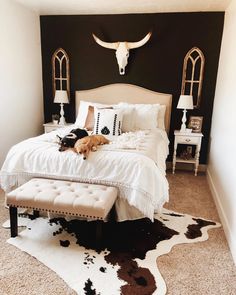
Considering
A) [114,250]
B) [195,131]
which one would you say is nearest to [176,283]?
[114,250]

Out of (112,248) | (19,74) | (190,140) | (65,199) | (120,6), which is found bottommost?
(112,248)

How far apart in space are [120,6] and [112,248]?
10.4ft

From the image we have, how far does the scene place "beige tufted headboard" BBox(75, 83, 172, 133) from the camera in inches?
160

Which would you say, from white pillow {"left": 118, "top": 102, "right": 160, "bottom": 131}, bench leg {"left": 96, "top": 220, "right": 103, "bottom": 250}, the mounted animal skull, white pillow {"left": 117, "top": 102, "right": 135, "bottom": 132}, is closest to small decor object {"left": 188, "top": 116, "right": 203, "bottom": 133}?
white pillow {"left": 118, "top": 102, "right": 160, "bottom": 131}

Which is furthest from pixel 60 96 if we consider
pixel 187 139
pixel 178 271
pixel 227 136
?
pixel 178 271

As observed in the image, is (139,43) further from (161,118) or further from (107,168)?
(107,168)

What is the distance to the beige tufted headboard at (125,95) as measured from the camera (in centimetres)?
407

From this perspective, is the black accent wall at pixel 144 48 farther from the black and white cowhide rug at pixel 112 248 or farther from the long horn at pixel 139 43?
the black and white cowhide rug at pixel 112 248

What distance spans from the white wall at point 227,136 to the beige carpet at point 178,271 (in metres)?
0.15

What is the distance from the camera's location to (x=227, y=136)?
2793mm

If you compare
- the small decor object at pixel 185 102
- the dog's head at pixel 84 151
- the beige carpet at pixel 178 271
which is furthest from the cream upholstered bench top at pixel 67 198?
the small decor object at pixel 185 102

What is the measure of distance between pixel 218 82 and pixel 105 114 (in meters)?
1.75

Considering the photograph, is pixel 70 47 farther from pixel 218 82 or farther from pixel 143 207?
pixel 143 207

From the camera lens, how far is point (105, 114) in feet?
11.3
